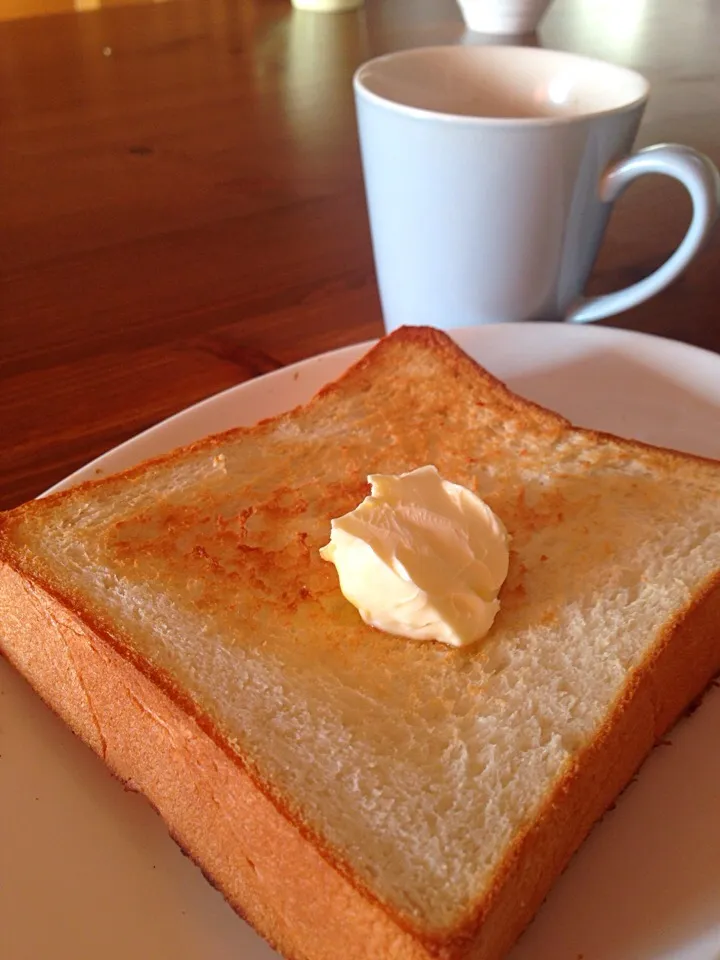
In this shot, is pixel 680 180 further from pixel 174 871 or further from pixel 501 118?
pixel 174 871

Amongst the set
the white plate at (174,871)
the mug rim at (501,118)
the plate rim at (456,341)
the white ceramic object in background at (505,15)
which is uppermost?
the mug rim at (501,118)

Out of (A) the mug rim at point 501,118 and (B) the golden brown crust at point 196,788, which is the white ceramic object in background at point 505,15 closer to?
(A) the mug rim at point 501,118

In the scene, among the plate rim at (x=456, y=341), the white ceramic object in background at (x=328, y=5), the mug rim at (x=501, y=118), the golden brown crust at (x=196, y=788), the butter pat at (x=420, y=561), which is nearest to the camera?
the golden brown crust at (x=196, y=788)

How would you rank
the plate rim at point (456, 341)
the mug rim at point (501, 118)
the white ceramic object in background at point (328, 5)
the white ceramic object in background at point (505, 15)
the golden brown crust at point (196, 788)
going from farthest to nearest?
1. the white ceramic object in background at point (328, 5)
2. the white ceramic object in background at point (505, 15)
3. the plate rim at point (456, 341)
4. the mug rim at point (501, 118)
5. the golden brown crust at point (196, 788)

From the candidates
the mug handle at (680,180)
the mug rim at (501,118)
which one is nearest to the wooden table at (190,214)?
the mug handle at (680,180)

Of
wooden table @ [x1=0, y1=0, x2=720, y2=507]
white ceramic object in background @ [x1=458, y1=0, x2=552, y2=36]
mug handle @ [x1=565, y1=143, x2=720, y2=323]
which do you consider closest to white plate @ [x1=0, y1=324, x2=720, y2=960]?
wooden table @ [x1=0, y1=0, x2=720, y2=507]

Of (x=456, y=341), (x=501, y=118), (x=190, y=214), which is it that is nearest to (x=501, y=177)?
(x=501, y=118)

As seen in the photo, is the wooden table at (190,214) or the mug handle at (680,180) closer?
the mug handle at (680,180)
